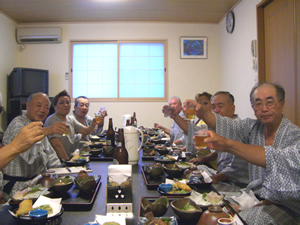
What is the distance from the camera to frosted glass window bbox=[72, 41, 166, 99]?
229 inches

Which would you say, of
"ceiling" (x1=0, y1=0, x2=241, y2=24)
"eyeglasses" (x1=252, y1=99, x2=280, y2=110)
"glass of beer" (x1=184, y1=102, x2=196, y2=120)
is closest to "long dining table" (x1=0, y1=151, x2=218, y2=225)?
"glass of beer" (x1=184, y1=102, x2=196, y2=120)

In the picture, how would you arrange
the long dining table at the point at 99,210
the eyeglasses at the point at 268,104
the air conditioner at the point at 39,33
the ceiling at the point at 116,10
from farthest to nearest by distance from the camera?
1. the air conditioner at the point at 39,33
2. the ceiling at the point at 116,10
3. the eyeglasses at the point at 268,104
4. the long dining table at the point at 99,210

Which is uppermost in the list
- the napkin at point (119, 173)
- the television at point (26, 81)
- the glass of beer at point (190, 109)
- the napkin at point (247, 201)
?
the television at point (26, 81)

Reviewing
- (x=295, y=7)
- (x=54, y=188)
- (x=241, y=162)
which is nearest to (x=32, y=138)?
(x=54, y=188)

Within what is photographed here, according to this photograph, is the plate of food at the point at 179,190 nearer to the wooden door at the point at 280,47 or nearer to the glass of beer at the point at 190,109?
the glass of beer at the point at 190,109

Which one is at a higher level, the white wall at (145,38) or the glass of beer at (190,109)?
the white wall at (145,38)

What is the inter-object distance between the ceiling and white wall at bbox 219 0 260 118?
0.41 meters

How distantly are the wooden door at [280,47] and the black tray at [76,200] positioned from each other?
112 inches

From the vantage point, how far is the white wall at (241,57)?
4.20 m

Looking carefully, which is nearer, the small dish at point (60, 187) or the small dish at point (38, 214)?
the small dish at point (38, 214)

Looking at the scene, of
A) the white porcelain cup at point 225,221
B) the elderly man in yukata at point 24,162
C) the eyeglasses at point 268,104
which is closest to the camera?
the white porcelain cup at point 225,221

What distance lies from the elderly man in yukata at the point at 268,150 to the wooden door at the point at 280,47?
5.97ft

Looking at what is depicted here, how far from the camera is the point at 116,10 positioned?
504 centimetres

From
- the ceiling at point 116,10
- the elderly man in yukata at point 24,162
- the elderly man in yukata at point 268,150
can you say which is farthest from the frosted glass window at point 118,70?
the elderly man in yukata at point 268,150
